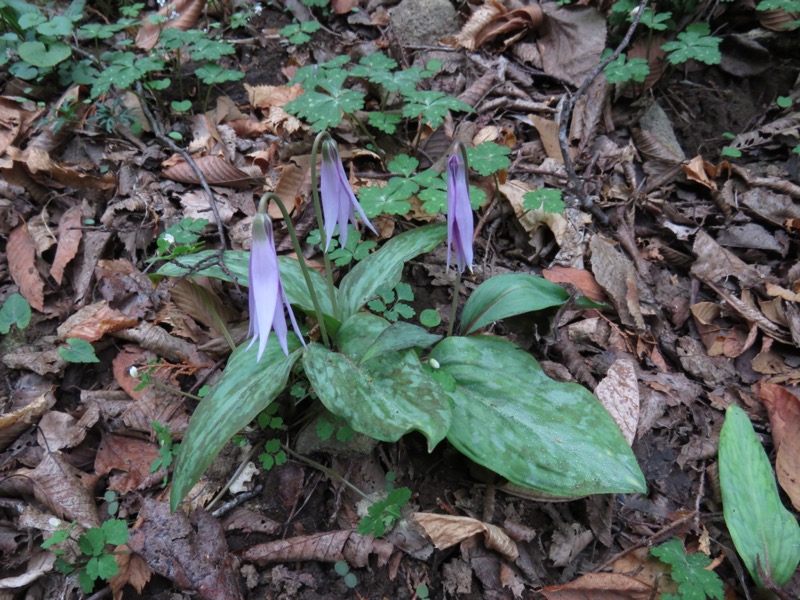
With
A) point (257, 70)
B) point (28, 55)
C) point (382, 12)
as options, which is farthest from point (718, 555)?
point (28, 55)

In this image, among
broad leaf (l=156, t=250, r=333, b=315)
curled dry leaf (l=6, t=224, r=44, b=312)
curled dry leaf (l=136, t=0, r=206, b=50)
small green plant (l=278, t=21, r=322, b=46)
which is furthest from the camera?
curled dry leaf (l=136, t=0, r=206, b=50)

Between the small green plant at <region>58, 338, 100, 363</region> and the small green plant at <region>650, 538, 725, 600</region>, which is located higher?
the small green plant at <region>58, 338, 100, 363</region>

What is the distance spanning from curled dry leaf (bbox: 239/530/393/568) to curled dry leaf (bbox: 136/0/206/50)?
135 inches

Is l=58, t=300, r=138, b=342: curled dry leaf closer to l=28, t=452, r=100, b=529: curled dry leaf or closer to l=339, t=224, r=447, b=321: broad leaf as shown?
l=28, t=452, r=100, b=529: curled dry leaf

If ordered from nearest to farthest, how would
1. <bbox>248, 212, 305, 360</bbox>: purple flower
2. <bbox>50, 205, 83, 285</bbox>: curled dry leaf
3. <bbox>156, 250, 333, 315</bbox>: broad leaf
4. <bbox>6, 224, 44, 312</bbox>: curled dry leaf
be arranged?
A: <bbox>248, 212, 305, 360</bbox>: purple flower < <bbox>156, 250, 333, 315</bbox>: broad leaf < <bbox>6, 224, 44, 312</bbox>: curled dry leaf < <bbox>50, 205, 83, 285</bbox>: curled dry leaf

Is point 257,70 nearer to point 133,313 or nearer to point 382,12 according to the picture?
point 382,12

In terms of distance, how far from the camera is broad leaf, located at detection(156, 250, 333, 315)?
1.86 m

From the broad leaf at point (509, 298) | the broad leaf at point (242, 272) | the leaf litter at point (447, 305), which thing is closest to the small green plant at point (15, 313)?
the leaf litter at point (447, 305)

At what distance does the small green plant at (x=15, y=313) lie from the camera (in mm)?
2121

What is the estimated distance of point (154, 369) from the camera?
7.07ft

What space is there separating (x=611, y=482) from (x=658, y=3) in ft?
10.3

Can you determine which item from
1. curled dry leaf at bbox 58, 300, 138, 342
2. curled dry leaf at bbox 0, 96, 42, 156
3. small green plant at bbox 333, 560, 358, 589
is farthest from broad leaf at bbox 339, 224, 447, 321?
curled dry leaf at bbox 0, 96, 42, 156

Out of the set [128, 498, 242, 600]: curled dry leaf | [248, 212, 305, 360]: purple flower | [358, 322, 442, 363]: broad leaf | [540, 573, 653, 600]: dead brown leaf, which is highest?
[248, 212, 305, 360]: purple flower

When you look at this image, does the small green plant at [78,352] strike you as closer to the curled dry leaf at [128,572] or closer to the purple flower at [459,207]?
the curled dry leaf at [128,572]
